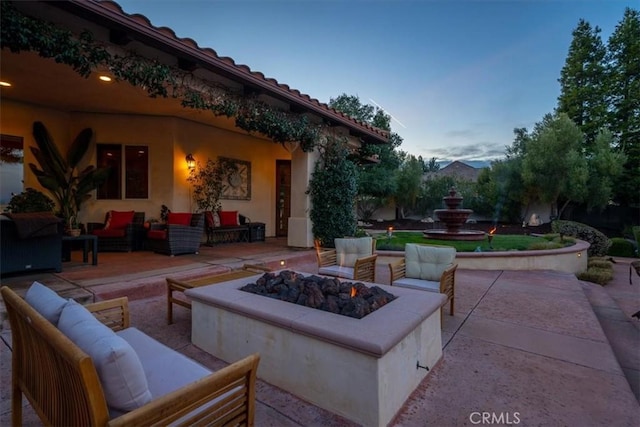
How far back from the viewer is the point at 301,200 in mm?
7484

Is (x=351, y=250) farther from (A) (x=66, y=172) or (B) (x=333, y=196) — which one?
(A) (x=66, y=172)

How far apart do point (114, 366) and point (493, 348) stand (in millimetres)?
3136

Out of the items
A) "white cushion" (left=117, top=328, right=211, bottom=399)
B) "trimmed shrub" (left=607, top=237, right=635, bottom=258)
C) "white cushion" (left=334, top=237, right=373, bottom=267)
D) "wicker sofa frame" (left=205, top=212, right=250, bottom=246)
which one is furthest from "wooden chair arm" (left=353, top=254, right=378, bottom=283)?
"trimmed shrub" (left=607, top=237, right=635, bottom=258)

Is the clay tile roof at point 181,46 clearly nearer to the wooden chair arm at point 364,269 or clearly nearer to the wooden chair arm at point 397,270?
the wooden chair arm at point 364,269

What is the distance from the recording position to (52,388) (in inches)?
56.7

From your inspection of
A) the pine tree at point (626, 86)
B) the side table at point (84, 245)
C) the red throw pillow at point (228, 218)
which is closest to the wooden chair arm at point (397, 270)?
the side table at point (84, 245)

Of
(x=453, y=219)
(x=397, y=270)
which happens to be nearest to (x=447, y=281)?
(x=397, y=270)

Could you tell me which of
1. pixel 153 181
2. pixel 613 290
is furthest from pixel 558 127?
pixel 153 181

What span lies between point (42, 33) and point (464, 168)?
38.5 metres

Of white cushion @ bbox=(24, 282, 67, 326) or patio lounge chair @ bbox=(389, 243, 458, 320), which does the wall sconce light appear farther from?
white cushion @ bbox=(24, 282, 67, 326)

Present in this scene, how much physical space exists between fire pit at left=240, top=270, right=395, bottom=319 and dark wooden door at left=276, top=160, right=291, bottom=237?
7.02m

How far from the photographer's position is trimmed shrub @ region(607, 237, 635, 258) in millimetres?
12508

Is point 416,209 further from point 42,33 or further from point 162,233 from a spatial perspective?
point 42,33

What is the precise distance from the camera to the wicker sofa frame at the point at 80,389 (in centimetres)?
112
